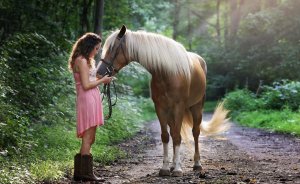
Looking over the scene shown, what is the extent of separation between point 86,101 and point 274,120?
11.4 m

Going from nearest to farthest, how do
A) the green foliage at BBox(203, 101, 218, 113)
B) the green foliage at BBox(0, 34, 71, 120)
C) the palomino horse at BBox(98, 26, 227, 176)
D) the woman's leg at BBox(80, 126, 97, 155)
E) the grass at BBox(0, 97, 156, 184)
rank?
1. the grass at BBox(0, 97, 156, 184)
2. the woman's leg at BBox(80, 126, 97, 155)
3. the palomino horse at BBox(98, 26, 227, 176)
4. the green foliage at BBox(0, 34, 71, 120)
5. the green foliage at BBox(203, 101, 218, 113)

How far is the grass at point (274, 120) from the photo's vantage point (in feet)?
47.3

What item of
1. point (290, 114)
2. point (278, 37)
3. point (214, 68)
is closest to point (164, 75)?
point (290, 114)

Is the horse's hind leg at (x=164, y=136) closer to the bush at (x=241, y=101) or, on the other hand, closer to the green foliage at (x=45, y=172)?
the green foliage at (x=45, y=172)

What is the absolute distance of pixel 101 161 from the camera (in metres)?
8.58

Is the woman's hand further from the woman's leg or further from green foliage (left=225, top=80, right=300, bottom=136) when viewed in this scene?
green foliage (left=225, top=80, right=300, bottom=136)

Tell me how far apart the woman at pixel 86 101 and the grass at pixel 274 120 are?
792cm

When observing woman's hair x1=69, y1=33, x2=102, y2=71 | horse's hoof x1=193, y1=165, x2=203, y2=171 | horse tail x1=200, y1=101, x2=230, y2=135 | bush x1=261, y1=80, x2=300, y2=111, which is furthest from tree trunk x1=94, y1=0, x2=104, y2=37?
bush x1=261, y1=80, x2=300, y2=111

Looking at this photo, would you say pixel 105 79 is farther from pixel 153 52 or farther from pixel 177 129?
pixel 177 129

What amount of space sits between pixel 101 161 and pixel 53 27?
5448 mm

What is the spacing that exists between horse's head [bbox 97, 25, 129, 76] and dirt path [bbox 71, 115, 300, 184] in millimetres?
1543

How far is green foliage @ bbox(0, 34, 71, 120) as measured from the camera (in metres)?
9.28

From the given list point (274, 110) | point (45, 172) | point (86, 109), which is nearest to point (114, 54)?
point (86, 109)

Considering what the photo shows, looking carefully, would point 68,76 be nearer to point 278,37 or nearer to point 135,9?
point 135,9
